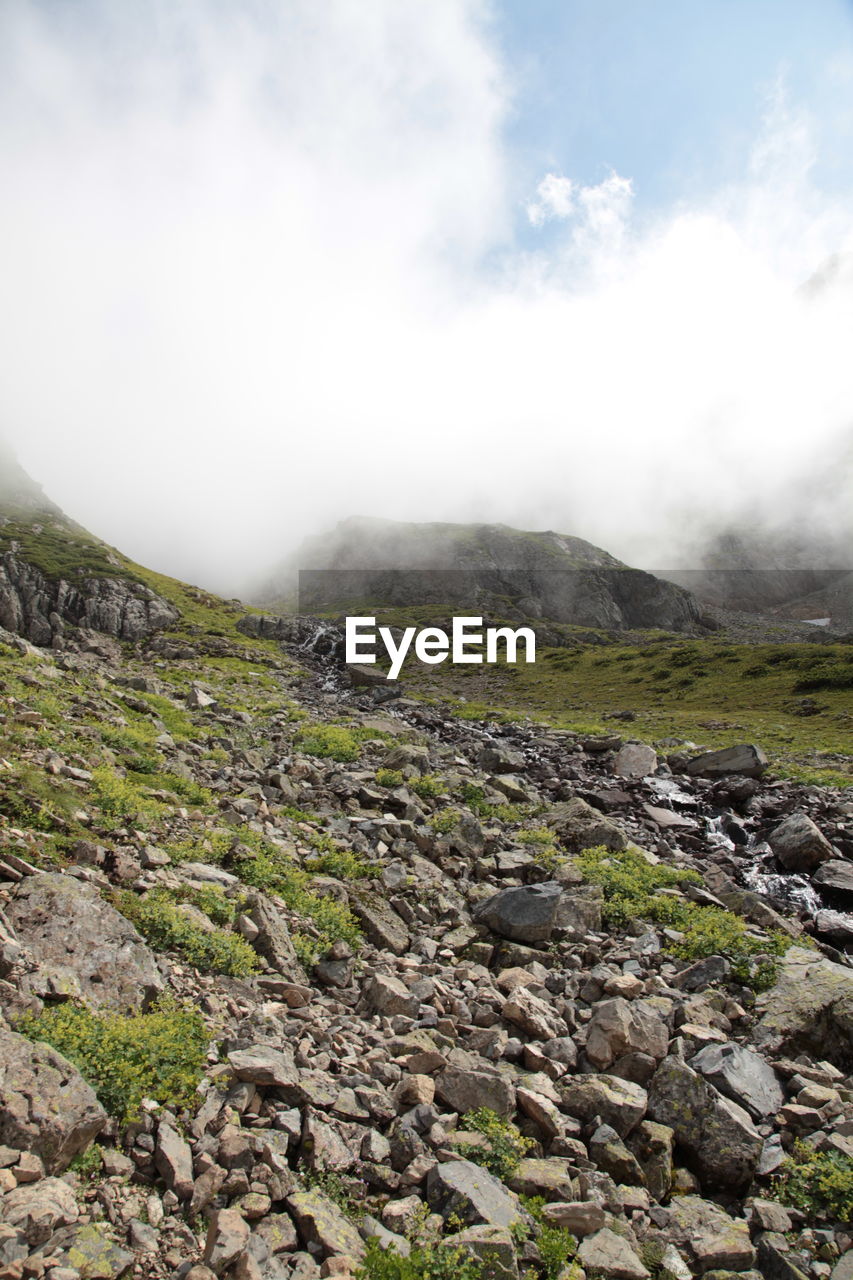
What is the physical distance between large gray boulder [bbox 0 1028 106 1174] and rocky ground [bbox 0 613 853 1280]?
2cm

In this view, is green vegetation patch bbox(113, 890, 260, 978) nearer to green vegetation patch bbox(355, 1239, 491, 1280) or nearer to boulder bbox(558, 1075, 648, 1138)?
green vegetation patch bbox(355, 1239, 491, 1280)

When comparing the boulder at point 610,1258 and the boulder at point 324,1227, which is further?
the boulder at point 610,1258

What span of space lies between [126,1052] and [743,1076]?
8.19m

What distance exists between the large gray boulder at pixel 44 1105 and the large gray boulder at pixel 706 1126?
6.91m

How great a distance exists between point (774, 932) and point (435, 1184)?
1115cm

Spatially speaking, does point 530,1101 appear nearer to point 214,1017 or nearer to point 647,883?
point 214,1017

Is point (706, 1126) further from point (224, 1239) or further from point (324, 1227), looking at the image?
point (224, 1239)

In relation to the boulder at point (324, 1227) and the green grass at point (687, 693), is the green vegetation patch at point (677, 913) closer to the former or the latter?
the boulder at point (324, 1227)

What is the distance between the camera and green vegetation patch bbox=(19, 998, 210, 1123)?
6.37 metres

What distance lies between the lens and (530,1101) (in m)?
7.90

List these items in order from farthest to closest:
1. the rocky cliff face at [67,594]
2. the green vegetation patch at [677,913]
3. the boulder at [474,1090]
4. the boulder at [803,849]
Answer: the rocky cliff face at [67,594]
the boulder at [803,849]
the green vegetation patch at [677,913]
the boulder at [474,1090]

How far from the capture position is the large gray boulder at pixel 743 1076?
8453 millimetres

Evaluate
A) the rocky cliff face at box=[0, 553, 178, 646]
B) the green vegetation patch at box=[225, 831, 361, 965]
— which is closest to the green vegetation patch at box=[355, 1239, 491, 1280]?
the green vegetation patch at box=[225, 831, 361, 965]

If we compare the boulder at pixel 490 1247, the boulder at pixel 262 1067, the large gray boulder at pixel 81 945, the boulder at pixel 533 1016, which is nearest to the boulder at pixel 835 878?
the boulder at pixel 533 1016
